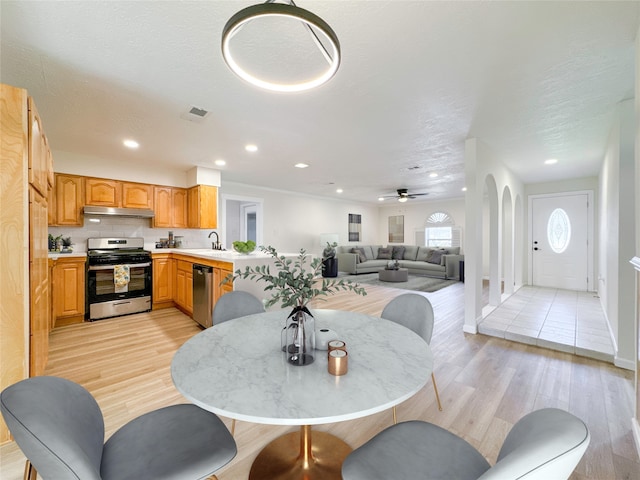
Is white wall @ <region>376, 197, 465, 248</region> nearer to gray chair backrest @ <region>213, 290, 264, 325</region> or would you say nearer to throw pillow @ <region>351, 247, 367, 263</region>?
throw pillow @ <region>351, 247, 367, 263</region>

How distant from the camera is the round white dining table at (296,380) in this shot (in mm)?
845

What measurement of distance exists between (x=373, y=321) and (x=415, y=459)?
0.74 meters

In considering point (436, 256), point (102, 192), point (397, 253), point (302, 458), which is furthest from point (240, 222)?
point (302, 458)

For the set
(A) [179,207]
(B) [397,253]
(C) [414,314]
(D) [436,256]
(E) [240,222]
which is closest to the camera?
(C) [414,314]

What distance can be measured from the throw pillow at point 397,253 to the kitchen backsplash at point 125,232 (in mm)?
5944

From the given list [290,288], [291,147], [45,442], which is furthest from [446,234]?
[45,442]

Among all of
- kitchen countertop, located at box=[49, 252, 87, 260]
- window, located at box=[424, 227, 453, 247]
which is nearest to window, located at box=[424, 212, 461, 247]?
window, located at box=[424, 227, 453, 247]

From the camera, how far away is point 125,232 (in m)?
4.49

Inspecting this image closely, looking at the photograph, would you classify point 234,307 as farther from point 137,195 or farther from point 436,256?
point 436,256

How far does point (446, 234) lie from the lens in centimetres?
884

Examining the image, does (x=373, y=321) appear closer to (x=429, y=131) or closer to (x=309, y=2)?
(x=309, y=2)

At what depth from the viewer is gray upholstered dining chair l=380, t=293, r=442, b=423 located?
1.76 meters

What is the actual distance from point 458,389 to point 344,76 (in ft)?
8.77

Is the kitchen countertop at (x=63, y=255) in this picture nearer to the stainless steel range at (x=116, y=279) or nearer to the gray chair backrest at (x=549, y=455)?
the stainless steel range at (x=116, y=279)
